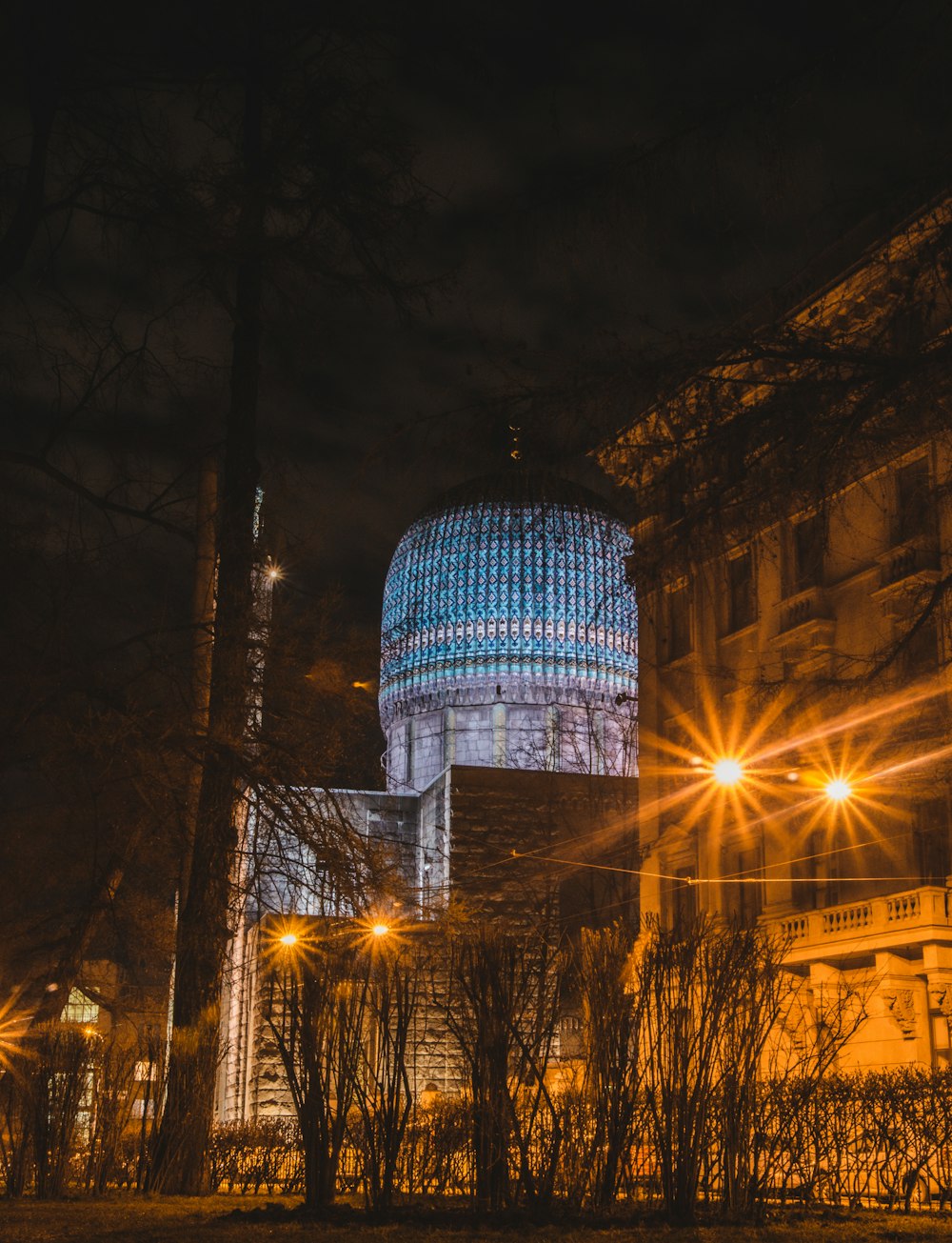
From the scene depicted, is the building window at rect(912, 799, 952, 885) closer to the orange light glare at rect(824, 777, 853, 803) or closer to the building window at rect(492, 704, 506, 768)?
the orange light glare at rect(824, 777, 853, 803)

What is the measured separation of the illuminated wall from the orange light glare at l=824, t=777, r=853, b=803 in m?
29.9

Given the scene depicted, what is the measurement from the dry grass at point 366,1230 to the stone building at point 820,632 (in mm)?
3674

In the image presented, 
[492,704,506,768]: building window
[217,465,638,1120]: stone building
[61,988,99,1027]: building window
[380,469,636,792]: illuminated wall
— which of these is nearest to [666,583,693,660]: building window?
[217,465,638,1120]: stone building

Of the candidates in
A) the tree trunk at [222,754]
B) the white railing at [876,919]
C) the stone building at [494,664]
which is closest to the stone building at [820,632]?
the white railing at [876,919]

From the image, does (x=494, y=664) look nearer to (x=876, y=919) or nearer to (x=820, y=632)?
(x=820, y=632)

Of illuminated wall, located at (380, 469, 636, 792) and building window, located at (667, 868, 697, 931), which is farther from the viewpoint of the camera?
illuminated wall, located at (380, 469, 636, 792)

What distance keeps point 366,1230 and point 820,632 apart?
72.8 feet

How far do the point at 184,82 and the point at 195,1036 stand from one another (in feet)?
28.9

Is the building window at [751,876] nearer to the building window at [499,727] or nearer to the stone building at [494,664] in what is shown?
the stone building at [494,664]

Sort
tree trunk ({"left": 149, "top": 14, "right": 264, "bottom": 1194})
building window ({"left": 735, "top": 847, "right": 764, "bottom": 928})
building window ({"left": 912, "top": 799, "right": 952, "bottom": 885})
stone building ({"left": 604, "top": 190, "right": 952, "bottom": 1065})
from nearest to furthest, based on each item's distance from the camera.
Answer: stone building ({"left": 604, "top": 190, "right": 952, "bottom": 1065}) < tree trunk ({"left": 149, "top": 14, "right": 264, "bottom": 1194}) < building window ({"left": 912, "top": 799, "right": 952, "bottom": 885}) < building window ({"left": 735, "top": 847, "right": 764, "bottom": 928})

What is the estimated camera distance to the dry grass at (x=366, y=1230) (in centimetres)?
972

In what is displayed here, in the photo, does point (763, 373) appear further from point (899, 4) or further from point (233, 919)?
point (233, 919)

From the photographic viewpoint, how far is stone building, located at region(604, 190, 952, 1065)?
8398 millimetres

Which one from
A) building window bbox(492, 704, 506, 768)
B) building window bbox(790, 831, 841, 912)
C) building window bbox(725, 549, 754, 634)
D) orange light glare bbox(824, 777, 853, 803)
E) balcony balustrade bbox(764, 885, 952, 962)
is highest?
building window bbox(492, 704, 506, 768)
